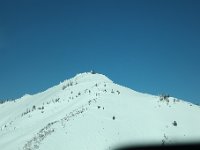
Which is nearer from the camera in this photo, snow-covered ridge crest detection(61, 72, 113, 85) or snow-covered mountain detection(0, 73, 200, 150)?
snow-covered mountain detection(0, 73, 200, 150)

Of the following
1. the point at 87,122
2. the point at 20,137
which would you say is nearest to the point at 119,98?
the point at 87,122

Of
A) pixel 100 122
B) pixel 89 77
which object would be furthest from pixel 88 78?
pixel 100 122

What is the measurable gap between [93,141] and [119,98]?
1060cm

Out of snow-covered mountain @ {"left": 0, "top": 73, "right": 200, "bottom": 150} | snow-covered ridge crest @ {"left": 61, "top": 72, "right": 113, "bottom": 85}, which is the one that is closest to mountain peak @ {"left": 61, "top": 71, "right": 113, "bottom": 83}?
snow-covered ridge crest @ {"left": 61, "top": 72, "right": 113, "bottom": 85}

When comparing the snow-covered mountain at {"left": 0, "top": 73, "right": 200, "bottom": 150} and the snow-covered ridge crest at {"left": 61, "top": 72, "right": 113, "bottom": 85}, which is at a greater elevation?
the snow-covered ridge crest at {"left": 61, "top": 72, "right": 113, "bottom": 85}

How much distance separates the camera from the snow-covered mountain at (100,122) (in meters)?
25.2

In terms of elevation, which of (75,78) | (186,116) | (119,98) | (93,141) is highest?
(75,78)

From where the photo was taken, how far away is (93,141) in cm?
2427

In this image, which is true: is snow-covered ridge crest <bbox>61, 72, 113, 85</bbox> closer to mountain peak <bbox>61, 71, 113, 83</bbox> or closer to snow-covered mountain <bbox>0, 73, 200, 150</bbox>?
mountain peak <bbox>61, 71, 113, 83</bbox>

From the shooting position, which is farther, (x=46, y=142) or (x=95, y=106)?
(x=95, y=106)

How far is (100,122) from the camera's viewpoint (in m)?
27.4

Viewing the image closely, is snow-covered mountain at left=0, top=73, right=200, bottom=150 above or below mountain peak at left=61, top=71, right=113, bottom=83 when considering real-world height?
below

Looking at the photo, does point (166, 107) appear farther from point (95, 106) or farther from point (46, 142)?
point (46, 142)

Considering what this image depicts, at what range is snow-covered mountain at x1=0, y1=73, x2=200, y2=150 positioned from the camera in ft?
82.5
